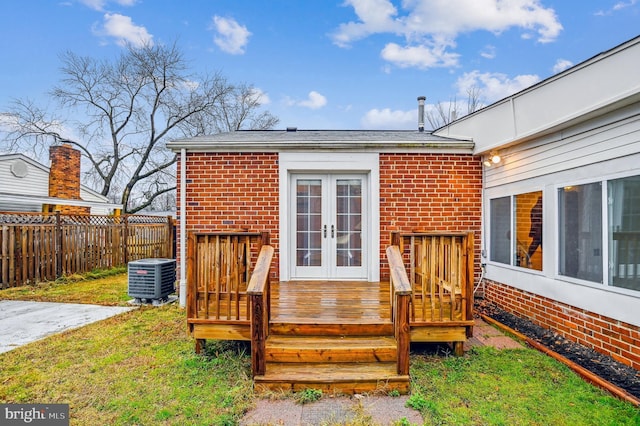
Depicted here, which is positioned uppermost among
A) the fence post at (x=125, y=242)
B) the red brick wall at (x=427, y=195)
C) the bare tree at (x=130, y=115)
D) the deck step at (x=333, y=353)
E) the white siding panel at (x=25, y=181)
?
the bare tree at (x=130, y=115)

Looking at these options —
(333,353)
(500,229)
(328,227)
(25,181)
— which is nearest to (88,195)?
(25,181)

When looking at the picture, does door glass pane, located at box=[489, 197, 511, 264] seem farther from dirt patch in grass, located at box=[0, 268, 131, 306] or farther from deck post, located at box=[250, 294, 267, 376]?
dirt patch in grass, located at box=[0, 268, 131, 306]

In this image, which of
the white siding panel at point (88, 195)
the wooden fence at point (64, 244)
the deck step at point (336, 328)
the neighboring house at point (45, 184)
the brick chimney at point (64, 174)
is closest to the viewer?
the deck step at point (336, 328)

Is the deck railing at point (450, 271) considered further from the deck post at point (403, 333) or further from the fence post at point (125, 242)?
the fence post at point (125, 242)

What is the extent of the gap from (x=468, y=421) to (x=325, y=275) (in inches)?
134

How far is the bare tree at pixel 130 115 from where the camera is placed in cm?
1706

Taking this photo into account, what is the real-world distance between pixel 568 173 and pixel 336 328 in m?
3.29

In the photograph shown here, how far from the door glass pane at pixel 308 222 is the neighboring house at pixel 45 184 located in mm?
9570

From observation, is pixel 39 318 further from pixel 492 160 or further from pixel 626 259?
pixel 626 259

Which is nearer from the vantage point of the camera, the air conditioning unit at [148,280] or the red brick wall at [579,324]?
the red brick wall at [579,324]

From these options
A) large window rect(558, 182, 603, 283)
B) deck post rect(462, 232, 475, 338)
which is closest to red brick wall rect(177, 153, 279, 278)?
deck post rect(462, 232, 475, 338)

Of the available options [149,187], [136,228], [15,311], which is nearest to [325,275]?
[15,311]

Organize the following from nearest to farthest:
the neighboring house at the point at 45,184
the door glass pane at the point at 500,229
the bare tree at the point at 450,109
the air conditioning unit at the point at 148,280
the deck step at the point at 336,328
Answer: the deck step at the point at 336,328 → the door glass pane at the point at 500,229 → the air conditioning unit at the point at 148,280 → the neighboring house at the point at 45,184 → the bare tree at the point at 450,109

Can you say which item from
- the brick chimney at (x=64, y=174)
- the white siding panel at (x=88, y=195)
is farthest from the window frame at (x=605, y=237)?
the white siding panel at (x=88, y=195)
